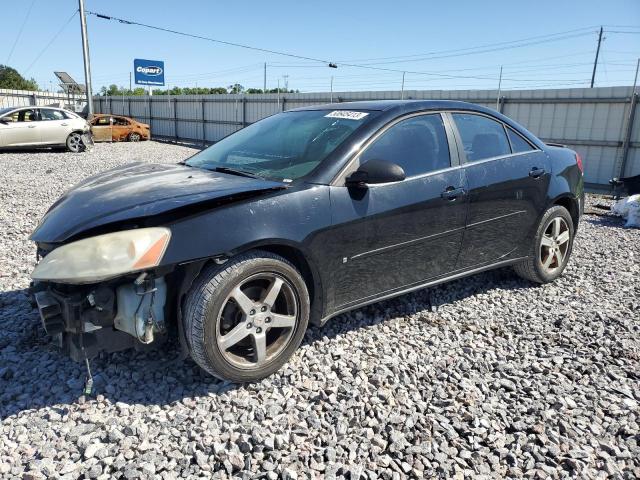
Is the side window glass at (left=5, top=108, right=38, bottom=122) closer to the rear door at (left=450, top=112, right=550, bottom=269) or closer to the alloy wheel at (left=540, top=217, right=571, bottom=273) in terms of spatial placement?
the rear door at (left=450, top=112, right=550, bottom=269)

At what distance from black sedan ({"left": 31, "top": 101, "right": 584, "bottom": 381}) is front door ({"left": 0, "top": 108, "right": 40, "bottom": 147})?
13840mm

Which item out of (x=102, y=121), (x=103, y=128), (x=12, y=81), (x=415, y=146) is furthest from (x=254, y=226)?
(x=12, y=81)

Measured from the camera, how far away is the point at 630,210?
7.86 meters

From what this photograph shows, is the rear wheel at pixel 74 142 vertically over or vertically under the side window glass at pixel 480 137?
under

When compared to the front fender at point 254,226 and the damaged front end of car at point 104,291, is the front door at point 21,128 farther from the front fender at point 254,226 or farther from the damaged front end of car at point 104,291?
the front fender at point 254,226

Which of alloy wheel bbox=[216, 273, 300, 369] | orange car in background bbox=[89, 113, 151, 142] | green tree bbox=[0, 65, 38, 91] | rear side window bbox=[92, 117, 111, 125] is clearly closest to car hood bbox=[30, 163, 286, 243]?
alloy wheel bbox=[216, 273, 300, 369]

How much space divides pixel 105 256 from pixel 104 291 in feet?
0.62

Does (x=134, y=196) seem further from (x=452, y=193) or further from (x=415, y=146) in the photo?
(x=452, y=193)

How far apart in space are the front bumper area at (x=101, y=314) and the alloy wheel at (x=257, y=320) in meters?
0.35

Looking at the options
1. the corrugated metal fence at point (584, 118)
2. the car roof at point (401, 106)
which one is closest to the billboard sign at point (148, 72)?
the corrugated metal fence at point (584, 118)

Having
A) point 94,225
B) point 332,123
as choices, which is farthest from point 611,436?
point 94,225

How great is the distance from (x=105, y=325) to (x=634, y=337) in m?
3.46

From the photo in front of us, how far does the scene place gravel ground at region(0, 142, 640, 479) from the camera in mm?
2248

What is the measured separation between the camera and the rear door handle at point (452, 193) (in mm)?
3504
